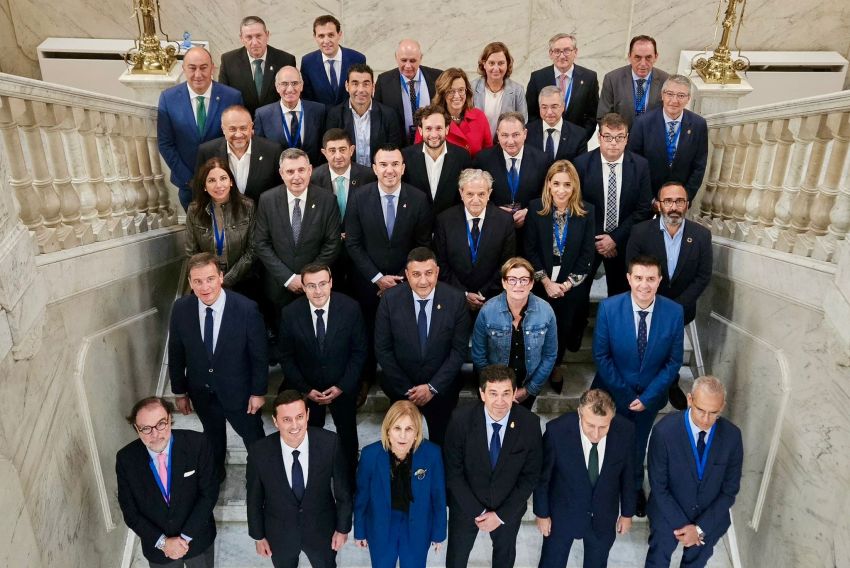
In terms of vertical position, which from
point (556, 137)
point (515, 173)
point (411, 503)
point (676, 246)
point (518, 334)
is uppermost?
point (556, 137)

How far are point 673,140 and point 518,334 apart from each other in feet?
6.47

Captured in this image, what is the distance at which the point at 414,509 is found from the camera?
370 cm

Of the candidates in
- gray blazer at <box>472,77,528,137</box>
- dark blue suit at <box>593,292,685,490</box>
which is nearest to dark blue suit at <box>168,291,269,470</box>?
dark blue suit at <box>593,292,685,490</box>

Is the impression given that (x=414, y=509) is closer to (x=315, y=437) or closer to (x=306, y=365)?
(x=315, y=437)

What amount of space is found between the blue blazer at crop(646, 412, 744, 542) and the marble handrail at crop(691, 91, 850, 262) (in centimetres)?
113

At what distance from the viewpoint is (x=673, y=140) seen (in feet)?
16.6

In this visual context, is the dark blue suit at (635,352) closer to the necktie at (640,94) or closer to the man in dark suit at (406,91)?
the necktie at (640,94)

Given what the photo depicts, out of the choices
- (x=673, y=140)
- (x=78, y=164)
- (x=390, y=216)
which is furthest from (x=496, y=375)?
(x=78, y=164)

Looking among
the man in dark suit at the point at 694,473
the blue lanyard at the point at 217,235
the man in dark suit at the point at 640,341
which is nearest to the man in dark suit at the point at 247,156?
the blue lanyard at the point at 217,235

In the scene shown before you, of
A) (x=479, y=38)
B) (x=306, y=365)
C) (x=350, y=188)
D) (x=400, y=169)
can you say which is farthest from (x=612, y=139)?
(x=479, y=38)

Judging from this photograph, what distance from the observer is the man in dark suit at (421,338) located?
13.6ft

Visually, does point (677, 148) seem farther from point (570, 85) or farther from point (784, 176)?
point (570, 85)

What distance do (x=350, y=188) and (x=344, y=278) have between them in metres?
0.66

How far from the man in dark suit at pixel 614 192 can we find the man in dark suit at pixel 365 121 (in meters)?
1.34
